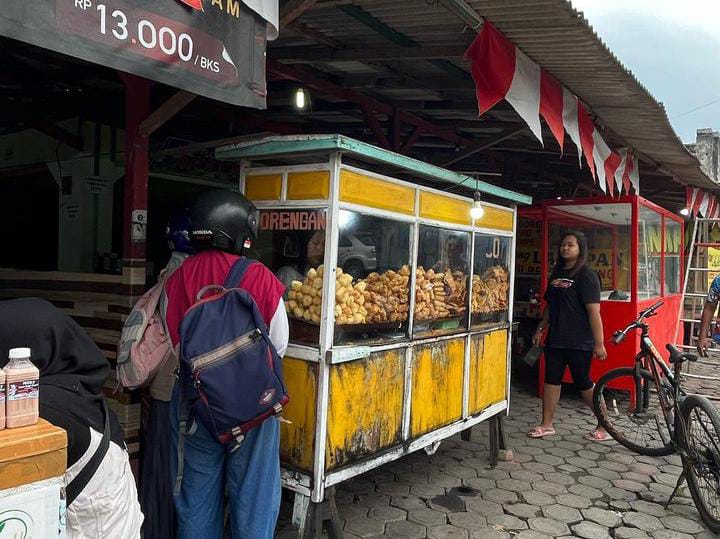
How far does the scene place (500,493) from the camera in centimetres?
396

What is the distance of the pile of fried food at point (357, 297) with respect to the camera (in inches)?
117

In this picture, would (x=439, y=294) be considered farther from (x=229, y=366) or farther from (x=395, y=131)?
(x=395, y=131)

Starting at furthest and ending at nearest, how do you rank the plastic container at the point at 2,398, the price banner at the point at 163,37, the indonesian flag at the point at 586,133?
1. the indonesian flag at the point at 586,133
2. the price banner at the point at 163,37
3. the plastic container at the point at 2,398

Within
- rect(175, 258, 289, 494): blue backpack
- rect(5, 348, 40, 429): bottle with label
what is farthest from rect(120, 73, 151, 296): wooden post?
rect(5, 348, 40, 429): bottle with label

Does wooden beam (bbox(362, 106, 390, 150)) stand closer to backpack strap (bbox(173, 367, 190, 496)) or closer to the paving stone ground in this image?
the paving stone ground

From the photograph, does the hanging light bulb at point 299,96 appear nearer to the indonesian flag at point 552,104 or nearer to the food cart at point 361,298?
the food cart at point 361,298

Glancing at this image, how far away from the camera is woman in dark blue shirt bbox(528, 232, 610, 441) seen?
16.0ft

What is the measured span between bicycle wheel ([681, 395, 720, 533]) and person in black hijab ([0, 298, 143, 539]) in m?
3.52

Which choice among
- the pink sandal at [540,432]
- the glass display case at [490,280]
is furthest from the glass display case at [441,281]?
the pink sandal at [540,432]

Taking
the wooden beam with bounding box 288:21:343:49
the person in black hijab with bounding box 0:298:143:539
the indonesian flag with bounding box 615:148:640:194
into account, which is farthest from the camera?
the indonesian flag with bounding box 615:148:640:194

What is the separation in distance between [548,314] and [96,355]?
14.7 ft

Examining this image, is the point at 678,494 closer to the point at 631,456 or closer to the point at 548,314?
the point at 631,456

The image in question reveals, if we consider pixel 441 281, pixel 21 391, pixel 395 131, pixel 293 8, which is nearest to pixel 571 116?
pixel 441 281

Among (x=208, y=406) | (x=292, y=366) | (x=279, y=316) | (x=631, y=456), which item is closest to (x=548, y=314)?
(x=631, y=456)
